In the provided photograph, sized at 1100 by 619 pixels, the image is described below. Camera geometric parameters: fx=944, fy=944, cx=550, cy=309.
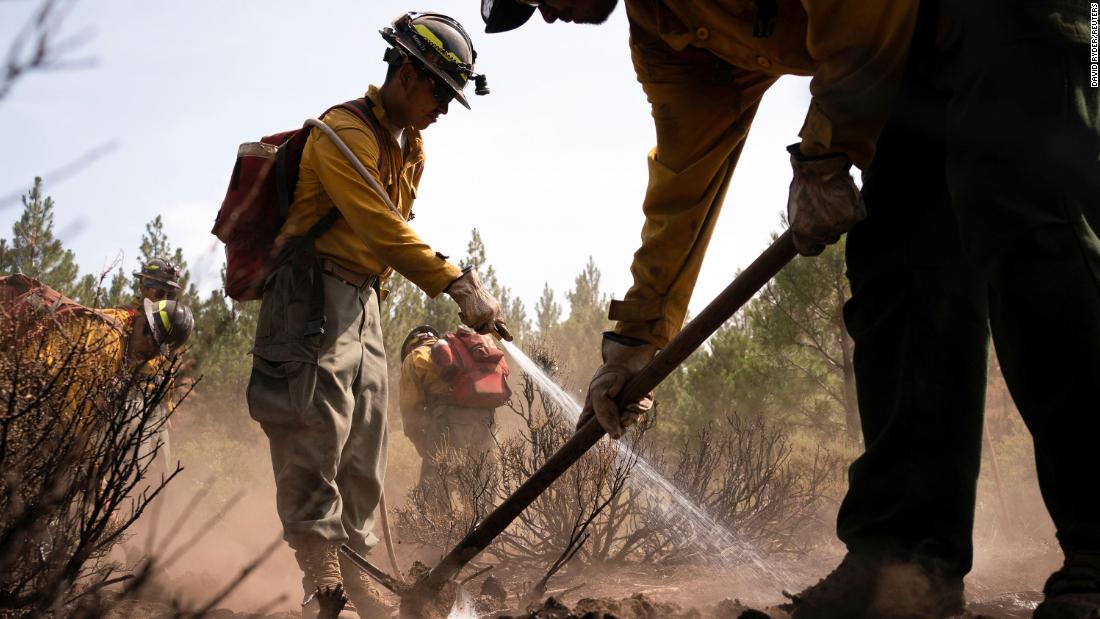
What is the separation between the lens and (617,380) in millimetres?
2705

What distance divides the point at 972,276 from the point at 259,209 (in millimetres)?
2988

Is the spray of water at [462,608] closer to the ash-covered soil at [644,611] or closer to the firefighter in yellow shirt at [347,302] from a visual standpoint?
the firefighter in yellow shirt at [347,302]

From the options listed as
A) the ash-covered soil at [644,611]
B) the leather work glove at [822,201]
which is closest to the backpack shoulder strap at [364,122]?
the ash-covered soil at [644,611]

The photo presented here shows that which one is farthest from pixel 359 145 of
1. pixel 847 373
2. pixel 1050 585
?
pixel 847 373

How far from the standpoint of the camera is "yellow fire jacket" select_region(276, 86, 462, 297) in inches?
154

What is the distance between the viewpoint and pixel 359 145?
13.5 feet

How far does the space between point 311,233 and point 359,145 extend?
1.43ft

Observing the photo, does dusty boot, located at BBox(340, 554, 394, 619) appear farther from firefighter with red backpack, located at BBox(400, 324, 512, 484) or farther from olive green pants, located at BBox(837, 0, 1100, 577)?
firefighter with red backpack, located at BBox(400, 324, 512, 484)

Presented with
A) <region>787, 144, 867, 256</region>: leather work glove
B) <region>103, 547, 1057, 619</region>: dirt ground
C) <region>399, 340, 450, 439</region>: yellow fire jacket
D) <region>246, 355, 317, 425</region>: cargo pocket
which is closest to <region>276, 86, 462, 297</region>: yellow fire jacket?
<region>246, 355, 317, 425</region>: cargo pocket

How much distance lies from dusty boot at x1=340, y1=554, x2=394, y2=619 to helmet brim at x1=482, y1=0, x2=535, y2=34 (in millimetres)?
2461

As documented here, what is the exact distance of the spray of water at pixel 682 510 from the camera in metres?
6.89

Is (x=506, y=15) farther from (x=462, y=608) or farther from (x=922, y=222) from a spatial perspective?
(x=462, y=608)

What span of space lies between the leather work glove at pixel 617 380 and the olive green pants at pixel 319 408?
61.1 inches

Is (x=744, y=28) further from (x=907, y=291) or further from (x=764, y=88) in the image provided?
(x=907, y=291)
